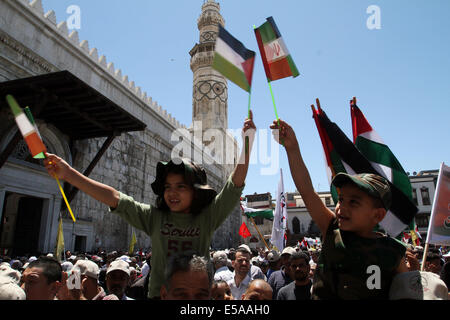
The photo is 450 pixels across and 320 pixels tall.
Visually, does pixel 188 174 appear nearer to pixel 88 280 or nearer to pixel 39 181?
pixel 88 280

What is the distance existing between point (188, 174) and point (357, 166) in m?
1.65

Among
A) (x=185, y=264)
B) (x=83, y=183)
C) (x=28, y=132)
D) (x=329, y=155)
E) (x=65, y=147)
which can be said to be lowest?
(x=185, y=264)

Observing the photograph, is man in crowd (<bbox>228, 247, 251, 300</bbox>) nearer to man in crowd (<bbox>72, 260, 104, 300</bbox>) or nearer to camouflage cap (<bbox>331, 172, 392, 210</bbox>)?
man in crowd (<bbox>72, 260, 104, 300</bbox>)

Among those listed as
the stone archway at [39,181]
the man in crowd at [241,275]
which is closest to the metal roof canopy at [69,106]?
the stone archway at [39,181]

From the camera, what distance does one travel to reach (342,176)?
4.87 feet

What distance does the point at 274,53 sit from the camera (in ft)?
8.17

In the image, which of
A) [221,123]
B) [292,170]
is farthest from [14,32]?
[221,123]

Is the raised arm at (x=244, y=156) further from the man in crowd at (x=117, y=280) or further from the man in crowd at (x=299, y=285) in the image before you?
the man in crowd at (x=117, y=280)

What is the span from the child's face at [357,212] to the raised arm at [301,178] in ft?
0.40

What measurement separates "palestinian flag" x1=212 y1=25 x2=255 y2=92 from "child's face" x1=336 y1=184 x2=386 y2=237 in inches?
43.7

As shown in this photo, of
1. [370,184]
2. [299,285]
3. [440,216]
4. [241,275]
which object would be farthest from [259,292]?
[440,216]

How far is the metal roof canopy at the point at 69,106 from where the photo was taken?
7.52 metres

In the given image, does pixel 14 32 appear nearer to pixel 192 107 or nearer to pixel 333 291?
pixel 333 291

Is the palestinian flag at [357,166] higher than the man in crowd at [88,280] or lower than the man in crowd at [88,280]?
higher
